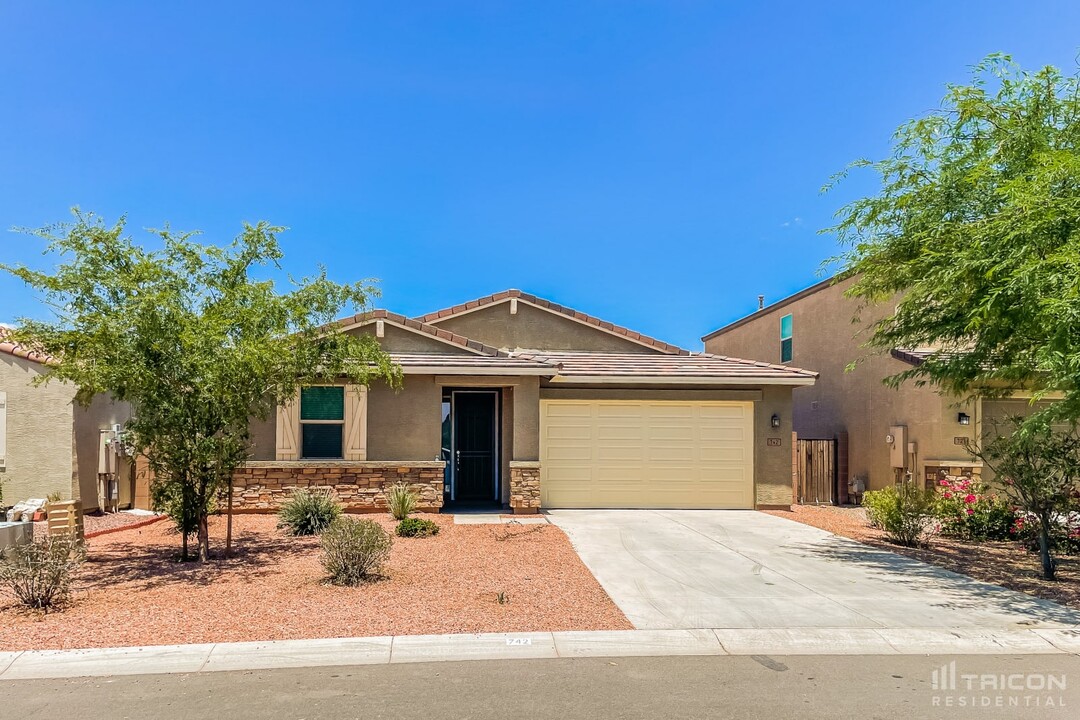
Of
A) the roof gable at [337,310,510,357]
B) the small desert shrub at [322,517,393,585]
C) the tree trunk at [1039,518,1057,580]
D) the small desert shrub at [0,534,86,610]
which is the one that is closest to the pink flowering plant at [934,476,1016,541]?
the tree trunk at [1039,518,1057,580]

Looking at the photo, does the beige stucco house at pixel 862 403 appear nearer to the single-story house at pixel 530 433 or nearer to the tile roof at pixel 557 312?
the single-story house at pixel 530 433

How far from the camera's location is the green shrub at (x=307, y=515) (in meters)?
11.6

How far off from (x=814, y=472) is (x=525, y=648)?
13329 millimetres

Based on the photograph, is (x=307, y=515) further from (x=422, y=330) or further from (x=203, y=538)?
(x=422, y=330)

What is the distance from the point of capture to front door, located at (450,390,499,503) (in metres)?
15.5

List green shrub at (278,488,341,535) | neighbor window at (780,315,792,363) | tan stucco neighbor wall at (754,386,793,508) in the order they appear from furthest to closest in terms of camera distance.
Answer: neighbor window at (780,315,792,363)
tan stucco neighbor wall at (754,386,793,508)
green shrub at (278,488,341,535)

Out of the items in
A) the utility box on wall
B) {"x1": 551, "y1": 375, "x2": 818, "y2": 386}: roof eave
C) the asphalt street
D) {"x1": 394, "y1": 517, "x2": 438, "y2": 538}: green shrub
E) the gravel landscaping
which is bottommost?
the gravel landscaping

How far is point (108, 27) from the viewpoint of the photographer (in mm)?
12125

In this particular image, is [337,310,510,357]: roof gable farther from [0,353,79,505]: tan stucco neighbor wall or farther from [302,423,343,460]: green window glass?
[0,353,79,505]: tan stucco neighbor wall

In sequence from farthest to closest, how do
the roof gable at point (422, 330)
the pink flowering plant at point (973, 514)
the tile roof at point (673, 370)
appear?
1. the tile roof at point (673, 370)
2. the roof gable at point (422, 330)
3. the pink flowering plant at point (973, 514)

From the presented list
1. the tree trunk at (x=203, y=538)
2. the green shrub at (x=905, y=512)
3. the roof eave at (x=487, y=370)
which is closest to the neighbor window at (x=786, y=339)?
the green shrub at (x=905, y=512)

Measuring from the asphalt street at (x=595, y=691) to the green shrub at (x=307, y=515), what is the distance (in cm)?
638

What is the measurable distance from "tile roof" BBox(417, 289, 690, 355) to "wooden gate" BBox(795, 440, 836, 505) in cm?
363

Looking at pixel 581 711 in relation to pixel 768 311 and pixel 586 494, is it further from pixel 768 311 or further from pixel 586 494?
pixel 768 311
